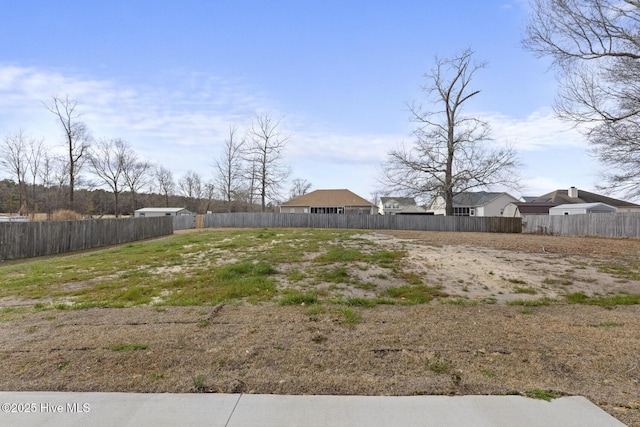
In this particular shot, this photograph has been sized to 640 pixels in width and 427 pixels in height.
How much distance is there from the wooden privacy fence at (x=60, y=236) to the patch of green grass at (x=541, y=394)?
17.9m

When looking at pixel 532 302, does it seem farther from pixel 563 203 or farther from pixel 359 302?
pixel 563 203

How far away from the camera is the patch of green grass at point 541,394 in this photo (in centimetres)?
250

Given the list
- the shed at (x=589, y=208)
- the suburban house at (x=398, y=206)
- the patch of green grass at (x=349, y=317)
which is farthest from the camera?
the suburban house at (x=398, y=206)

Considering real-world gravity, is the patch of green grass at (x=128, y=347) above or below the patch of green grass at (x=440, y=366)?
below

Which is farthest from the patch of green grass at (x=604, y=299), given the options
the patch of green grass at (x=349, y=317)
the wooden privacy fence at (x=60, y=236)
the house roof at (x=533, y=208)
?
the house roof at (x=533, y=208)

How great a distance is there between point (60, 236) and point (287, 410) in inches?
707

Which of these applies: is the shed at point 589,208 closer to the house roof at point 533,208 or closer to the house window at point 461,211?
the house roof at point 533,208

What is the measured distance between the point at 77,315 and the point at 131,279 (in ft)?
9.29

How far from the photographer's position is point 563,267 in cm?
902

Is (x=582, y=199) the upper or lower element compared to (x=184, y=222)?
upper

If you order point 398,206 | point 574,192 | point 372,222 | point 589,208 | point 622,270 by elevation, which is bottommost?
point 622,270

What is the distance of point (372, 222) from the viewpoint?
3006 cm

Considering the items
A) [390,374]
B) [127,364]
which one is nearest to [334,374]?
[390,374]

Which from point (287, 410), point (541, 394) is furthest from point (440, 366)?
point (287, 410)
